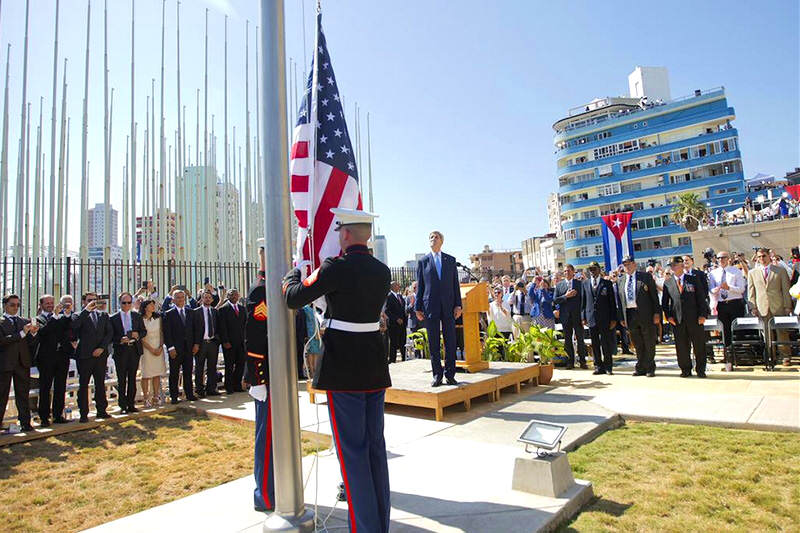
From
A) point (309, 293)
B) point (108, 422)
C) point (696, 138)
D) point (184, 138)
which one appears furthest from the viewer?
point (696, 138)

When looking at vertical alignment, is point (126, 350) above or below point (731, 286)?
below

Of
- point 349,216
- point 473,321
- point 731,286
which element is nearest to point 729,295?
point 731,286

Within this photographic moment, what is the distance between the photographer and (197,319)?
30.6ft

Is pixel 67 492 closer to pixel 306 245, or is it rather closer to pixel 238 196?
pixel 306 245

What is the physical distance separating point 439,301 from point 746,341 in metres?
6.39

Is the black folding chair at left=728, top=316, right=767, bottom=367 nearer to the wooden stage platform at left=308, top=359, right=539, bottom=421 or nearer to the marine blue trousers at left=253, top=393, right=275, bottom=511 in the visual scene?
the wooden stage platform at left=308, top=359, right=539, bottom=421

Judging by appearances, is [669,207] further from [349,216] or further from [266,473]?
[266,473]

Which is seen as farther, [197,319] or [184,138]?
[184,138]

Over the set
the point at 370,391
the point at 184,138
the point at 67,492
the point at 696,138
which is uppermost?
the point at 696,138

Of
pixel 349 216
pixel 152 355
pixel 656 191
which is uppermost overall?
pixel 656 191

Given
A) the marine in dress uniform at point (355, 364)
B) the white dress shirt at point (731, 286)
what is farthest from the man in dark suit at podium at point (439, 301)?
the white dress shirt at point (731, 286)

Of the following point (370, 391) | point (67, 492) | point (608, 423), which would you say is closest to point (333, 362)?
point (370, 391)

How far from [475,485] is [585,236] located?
67363 mm

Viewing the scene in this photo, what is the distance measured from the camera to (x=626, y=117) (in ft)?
207
